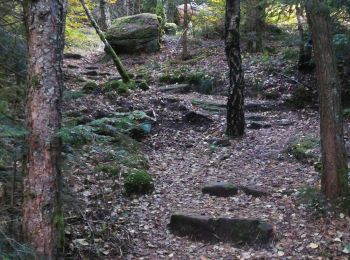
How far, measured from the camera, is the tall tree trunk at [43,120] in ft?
13.5

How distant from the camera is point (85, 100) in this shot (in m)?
12.0

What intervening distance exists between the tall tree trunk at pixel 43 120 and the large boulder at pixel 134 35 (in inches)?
659

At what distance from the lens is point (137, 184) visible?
726 centimetres

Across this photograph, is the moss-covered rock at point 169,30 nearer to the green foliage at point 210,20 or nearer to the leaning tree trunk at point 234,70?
the green foliage at point 210,20

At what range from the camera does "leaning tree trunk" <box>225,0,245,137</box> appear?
388 inches

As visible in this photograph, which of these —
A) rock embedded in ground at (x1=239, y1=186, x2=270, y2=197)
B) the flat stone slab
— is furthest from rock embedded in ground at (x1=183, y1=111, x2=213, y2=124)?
the flat stone slab

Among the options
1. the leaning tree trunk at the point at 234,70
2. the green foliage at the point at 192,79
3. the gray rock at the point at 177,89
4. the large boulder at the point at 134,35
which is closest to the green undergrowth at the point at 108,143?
the leaning tree trunk at the point at 234,70

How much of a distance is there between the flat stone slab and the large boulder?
616 inches

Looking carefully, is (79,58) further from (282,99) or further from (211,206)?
(211,206)

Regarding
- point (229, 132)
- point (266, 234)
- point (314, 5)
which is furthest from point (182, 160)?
point (314, 5)

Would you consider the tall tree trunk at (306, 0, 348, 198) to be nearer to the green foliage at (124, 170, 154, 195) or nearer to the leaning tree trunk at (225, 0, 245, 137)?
the green foliage at (124, 170, 154, 195)

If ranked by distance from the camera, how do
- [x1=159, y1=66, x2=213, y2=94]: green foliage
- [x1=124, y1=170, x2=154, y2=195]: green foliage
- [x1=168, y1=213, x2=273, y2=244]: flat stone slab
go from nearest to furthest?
[x1=168, y1=213, x2=273, y2=244]: flat stone slab < [x1=124, y1=170, x2=154, y2=195]: green foliage < [x1=159, y1=66, x2=213, y2=94]: green foliage

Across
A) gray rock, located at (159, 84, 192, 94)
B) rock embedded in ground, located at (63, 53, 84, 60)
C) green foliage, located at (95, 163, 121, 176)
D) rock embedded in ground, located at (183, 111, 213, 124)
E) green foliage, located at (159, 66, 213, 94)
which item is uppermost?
rock embedded in ground, located at (63, 53, 84, 60)

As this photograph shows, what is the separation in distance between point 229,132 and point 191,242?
16.0 feet
